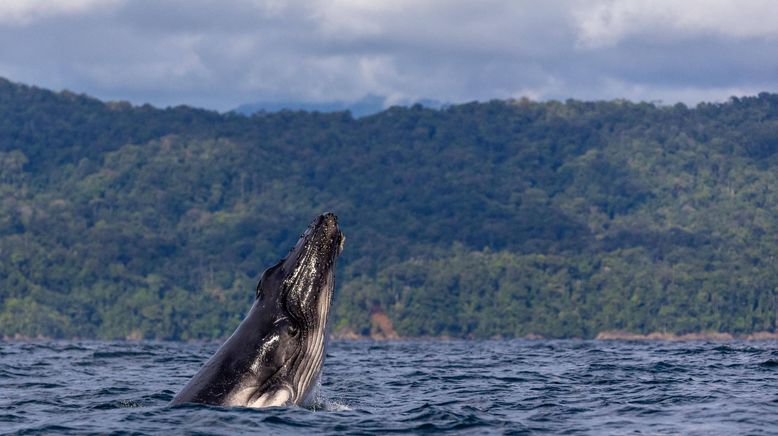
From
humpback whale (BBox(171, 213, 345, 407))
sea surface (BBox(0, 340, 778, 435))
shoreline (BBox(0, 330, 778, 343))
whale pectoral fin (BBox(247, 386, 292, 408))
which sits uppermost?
humpback whale (BBox(171, 213, 345, 407))

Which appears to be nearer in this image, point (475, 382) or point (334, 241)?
point (334, 241)

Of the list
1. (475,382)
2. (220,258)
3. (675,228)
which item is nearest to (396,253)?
(220,258)

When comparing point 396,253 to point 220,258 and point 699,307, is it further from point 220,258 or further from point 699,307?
point 699,307

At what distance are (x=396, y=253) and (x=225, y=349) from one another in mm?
174641

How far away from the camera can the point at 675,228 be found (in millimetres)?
197000

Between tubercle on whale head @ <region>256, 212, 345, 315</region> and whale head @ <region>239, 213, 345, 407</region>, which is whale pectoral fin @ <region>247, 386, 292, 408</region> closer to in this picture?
whale head @ <region>239, 213, 345, 407</region>

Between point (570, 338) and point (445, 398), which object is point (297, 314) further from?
Answer: point (570, 338)

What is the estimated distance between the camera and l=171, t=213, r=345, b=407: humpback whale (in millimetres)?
15703

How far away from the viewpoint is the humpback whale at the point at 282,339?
1570cm

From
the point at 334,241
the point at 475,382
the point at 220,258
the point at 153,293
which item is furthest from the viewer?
the point at 220,258

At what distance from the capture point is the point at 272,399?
51.5ft

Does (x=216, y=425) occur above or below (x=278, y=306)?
below

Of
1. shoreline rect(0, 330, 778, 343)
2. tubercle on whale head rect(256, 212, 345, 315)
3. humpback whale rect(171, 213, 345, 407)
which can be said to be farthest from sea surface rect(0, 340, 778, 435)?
shoreline rect(0, 330, 778, 343)

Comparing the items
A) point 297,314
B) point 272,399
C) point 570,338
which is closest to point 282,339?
point 297,314
